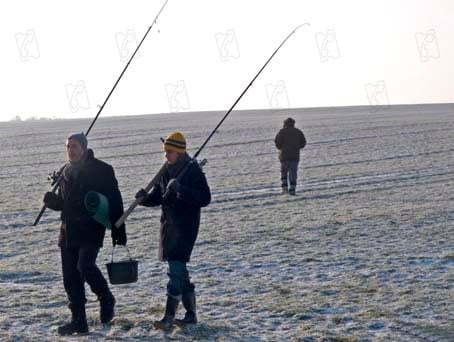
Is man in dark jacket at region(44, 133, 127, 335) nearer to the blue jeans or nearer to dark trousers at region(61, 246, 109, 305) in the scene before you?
dark trousers at region(61, 246, 109, 305)

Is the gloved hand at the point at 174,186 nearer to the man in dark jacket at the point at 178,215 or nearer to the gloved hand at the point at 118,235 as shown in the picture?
the man in dark jacket at the point at 178,215

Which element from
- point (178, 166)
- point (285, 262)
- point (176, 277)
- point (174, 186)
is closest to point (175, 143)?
point (178, 166)

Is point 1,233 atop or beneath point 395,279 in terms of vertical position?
atop

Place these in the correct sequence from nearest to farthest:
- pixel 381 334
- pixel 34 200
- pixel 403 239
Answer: pixel 381 334
pixel 403 239
pixel 34 200

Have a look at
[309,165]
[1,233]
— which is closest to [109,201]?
[1,233]

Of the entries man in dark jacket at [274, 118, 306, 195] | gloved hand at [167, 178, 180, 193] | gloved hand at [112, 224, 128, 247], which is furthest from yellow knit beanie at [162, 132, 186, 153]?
man in dark jacket at [274, 118, 306, 195]

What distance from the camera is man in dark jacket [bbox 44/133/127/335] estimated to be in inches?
304

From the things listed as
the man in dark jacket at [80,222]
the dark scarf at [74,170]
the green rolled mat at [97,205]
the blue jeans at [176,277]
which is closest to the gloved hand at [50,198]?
the man in dark jacket at [80,222]

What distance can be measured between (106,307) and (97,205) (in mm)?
972

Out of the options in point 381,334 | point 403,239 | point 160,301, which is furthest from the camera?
point 403,239

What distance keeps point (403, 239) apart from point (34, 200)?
408 inches

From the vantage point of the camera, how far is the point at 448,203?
53.5ft

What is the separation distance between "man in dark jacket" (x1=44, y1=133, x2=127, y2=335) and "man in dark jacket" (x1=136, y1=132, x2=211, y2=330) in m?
0.37

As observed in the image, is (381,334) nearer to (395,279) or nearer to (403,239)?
(395,279)
